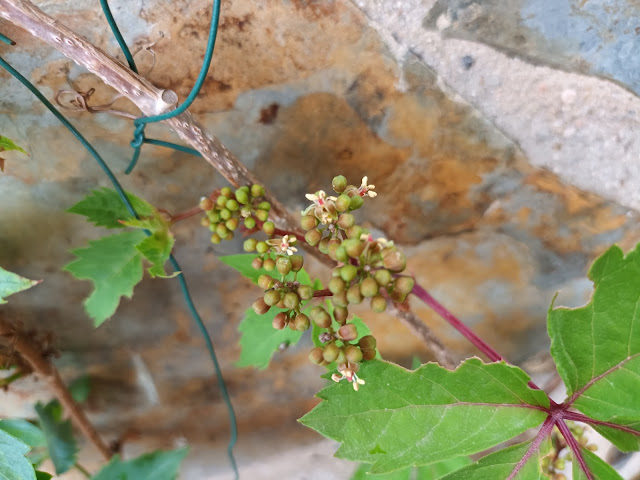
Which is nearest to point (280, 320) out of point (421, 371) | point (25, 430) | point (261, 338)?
point (421, 371)

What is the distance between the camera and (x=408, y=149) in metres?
1.18

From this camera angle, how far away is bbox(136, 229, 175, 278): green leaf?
102 cm

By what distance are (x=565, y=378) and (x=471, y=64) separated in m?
0.69

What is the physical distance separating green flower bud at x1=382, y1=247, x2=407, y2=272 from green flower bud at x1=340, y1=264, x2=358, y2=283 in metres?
0.05

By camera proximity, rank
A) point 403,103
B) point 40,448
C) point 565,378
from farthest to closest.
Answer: point 40,448 → point 403,103 → point 565,378

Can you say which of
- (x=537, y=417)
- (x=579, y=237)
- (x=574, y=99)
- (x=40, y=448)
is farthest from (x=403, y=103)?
(x=40, y=448)

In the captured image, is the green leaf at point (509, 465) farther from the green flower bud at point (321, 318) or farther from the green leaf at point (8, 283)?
the green leaf at point (8, 283)

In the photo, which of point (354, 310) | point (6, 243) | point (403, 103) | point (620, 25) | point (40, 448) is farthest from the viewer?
point (40, 448)

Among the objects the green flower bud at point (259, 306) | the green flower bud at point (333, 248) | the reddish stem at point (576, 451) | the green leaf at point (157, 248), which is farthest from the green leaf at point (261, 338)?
the reddish stem at point (576, 451)

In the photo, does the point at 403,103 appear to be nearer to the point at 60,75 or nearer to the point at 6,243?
the point at 60,75

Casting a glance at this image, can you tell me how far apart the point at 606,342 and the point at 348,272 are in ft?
1.38

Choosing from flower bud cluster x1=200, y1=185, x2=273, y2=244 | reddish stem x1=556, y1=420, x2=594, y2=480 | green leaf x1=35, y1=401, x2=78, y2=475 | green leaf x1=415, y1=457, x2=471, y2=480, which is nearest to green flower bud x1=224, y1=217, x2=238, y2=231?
→ flower bud cluster x1=200, y1=185, x2=273, y2=244

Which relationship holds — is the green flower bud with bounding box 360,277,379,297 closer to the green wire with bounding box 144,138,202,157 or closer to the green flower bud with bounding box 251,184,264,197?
the green flower bud with bounding box 251,184,264,197

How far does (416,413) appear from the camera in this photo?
76 cm
